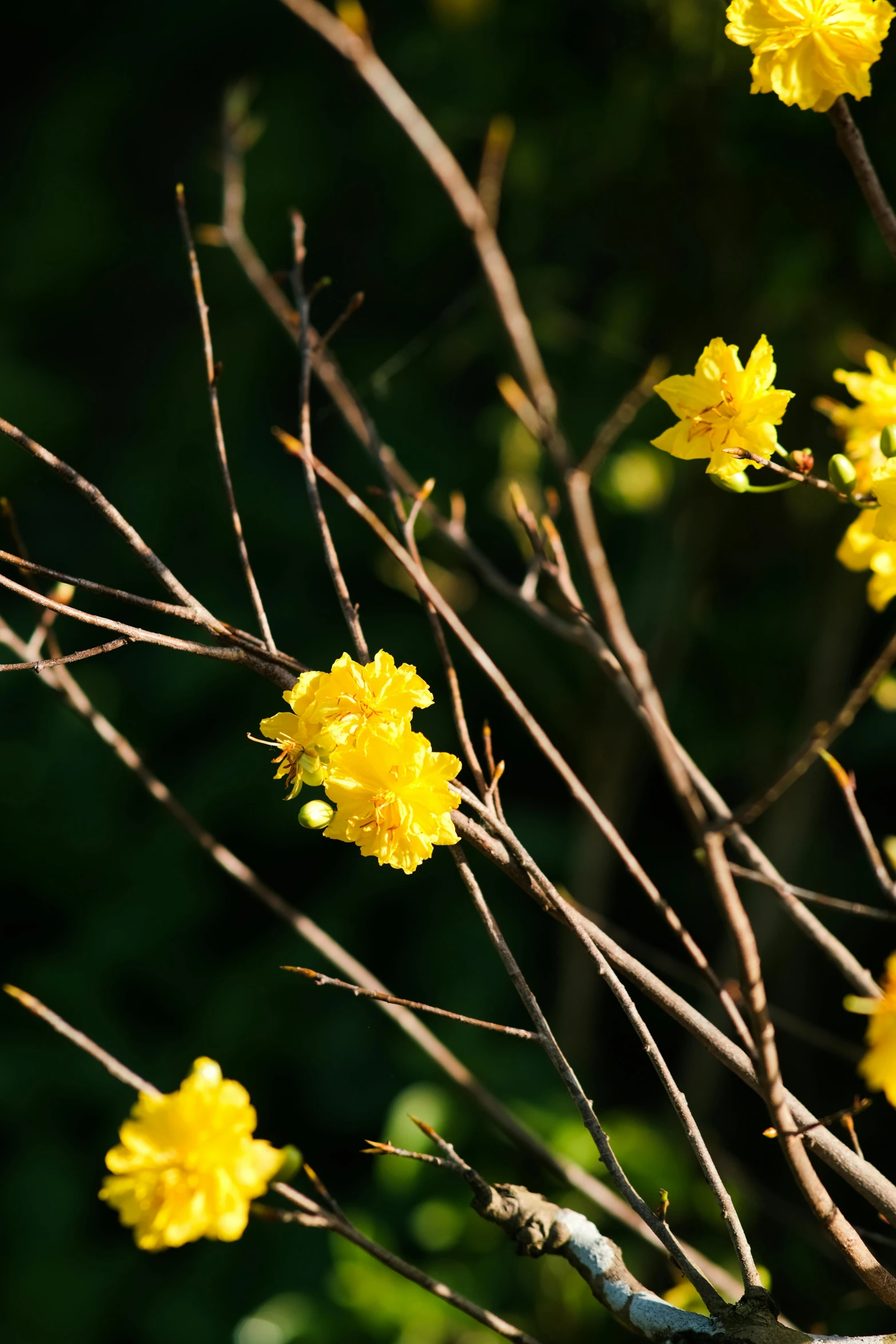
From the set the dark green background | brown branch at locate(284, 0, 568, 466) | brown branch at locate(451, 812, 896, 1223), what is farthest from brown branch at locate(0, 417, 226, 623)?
the dark green background

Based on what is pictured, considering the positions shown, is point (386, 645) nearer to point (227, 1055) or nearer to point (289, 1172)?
point (227, 1055)

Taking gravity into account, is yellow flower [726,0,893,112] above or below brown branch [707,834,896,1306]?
above

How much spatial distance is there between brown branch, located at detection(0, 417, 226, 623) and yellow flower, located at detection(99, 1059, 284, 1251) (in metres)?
0.24

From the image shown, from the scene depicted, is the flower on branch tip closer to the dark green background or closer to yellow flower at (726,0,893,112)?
yellow flower at (726,0,893,112)

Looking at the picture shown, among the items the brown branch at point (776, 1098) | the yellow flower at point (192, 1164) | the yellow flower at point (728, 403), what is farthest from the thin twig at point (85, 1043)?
the yellow flower at point (728, 403)

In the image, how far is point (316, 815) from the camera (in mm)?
449

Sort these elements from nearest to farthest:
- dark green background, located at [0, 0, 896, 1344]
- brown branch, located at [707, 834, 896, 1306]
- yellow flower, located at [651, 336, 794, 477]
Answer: brown branch, located at [707, 834, 896, 1306], yellow flower, located at [651, 336, 794, 477], dark green background, located at [0, 0, 896, 1344]

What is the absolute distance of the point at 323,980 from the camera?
396 millimetres

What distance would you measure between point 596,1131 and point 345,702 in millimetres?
182

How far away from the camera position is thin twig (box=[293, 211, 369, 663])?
417 mm

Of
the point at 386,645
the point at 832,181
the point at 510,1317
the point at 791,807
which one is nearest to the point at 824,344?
the point at 832,181

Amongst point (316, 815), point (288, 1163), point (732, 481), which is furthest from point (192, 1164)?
point (732, 481)

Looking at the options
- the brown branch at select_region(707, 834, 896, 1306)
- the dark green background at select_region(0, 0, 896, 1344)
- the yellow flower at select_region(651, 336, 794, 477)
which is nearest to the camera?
the brown branch at select_region(707, 834, 896, 1306)

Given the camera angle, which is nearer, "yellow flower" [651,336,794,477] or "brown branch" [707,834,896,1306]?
"brown branch" [707,834,896,1306]
